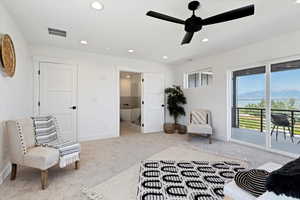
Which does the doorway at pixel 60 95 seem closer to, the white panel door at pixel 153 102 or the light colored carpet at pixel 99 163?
the light colored carpet at pixel 99 163

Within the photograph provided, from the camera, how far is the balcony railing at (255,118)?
3358 millimetres

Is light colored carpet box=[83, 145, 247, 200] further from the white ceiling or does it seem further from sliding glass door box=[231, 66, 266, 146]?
the white ceiling

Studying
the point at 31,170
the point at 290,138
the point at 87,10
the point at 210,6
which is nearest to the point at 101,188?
the point at 31,170

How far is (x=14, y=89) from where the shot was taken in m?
2.71

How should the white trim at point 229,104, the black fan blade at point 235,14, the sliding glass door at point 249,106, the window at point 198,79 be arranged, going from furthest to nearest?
the window at point 198,79 < the white trim at point 229,104 < the sliding glass door at point 249,106 < the black fan blade at point 235,14

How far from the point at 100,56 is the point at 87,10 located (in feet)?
7.85

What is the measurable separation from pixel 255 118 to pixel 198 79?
6.69 feet

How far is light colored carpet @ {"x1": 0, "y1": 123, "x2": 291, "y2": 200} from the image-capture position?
1957mm

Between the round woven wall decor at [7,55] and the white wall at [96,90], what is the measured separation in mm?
1674

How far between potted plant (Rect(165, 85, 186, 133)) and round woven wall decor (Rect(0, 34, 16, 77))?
427 centimetres

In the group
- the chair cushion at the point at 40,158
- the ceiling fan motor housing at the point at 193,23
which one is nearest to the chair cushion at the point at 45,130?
the chair cushion at the point at 40,158

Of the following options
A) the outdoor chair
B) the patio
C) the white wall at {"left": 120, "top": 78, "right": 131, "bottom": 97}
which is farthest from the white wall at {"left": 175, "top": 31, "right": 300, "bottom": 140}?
the white wall at {"left": 120, "top": 78, "right": 131, "bottom": 97}

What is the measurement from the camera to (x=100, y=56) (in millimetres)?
4652

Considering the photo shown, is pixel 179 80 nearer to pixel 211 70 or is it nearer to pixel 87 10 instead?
pixel 211 70
